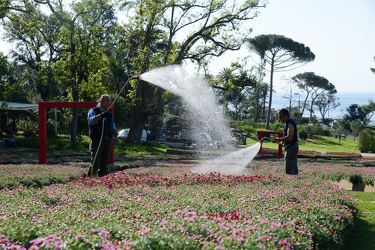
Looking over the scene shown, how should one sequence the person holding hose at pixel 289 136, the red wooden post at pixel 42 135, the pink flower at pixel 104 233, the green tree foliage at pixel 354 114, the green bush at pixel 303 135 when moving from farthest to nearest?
the green tree foliage at pixel 354 114
the green bush at pixel 303 135
the red wooden post at pixel 42 135
the person holding hose at pixel 289 136
the pink flower at pixel 104 233

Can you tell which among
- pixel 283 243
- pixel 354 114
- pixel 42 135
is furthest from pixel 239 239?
pixel 354 114

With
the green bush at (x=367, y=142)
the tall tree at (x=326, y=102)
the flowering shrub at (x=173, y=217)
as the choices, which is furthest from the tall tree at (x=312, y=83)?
the flowering shrub at (x=173, y=217)

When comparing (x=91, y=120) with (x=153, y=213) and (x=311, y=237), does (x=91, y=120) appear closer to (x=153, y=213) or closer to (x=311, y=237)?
(x=153, y=213)

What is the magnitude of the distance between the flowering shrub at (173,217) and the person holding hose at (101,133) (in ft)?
4.16

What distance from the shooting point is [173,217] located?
5293 mm

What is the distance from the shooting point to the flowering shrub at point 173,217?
14.1ft

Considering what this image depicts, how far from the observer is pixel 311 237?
511 cm

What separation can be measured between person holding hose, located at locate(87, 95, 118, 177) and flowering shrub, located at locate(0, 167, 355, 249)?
1.27 meters

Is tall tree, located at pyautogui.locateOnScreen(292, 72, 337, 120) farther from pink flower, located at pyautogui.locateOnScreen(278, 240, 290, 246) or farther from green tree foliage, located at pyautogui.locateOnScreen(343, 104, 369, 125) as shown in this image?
pink flower, located at pyautogui.locateOnScreen(278, 240, 290, 246)

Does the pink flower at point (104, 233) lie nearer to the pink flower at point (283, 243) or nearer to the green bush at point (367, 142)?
the pink flower at point (283, 243)

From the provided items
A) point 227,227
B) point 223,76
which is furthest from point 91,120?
point 223,76

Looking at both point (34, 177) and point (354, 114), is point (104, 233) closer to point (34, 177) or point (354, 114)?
point (34, 177)

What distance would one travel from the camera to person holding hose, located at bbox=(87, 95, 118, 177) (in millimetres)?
10320

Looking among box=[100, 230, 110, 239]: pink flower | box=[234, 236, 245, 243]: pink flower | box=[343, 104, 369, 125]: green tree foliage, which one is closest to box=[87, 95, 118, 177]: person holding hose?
box=[100, 230, 110, 239]: pink flower
